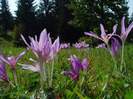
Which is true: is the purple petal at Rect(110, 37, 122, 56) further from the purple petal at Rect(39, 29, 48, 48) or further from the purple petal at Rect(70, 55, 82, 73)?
the purple petal at Rect(39, 29, 48, 48)

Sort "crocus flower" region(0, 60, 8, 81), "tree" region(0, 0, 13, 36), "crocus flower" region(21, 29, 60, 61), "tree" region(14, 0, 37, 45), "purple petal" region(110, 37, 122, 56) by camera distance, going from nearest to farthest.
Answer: "crocus flower" region(21, 29, 60, 61) < "crocus flower" region(0, 60, 8, 81) < "purple petal" region(110, 37, 122, 56) < "tree" region(14, 0, 37, 45) < "tree" region(0, 0, 13, 36)

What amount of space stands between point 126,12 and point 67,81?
62832mm

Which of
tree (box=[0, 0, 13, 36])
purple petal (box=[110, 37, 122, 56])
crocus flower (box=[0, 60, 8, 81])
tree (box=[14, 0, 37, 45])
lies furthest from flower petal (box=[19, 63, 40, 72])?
tree (box=[0, 0, 13, 36])

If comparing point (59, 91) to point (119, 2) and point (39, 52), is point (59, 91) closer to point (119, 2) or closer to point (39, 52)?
point (39, 52)

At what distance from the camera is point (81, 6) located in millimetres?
62438

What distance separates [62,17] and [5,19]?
760 inches

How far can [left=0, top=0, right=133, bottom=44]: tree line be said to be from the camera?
60.6m

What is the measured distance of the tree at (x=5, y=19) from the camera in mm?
87250

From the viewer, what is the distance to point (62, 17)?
239 feet

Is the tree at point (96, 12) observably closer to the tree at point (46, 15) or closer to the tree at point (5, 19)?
the tree at point (46, 15)

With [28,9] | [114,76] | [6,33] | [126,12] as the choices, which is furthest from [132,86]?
[6,33]

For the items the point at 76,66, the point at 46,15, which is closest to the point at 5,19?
the point at 46,15

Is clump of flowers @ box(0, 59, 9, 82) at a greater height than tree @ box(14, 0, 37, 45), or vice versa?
clump of flowers @ box(0, 59, 9, 82)

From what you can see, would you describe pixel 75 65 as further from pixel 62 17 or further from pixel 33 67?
pixel 62 17
